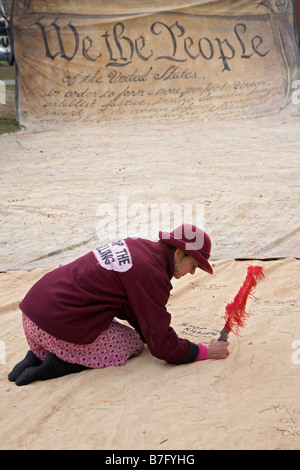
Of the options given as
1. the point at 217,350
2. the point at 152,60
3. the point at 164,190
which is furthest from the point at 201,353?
the point at 152,60

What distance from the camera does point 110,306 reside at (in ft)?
7.68

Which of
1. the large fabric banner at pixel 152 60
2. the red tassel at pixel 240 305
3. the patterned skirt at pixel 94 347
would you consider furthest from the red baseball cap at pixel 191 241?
the large fabric banner at pixel 152 60

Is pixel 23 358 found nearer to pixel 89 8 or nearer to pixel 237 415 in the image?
pixel 237 415

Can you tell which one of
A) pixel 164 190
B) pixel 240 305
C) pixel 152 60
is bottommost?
pixel 164 190

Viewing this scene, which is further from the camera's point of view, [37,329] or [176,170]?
[176,170]

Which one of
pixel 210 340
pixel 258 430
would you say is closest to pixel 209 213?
pixel 210 340

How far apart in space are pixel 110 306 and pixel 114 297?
39 mm

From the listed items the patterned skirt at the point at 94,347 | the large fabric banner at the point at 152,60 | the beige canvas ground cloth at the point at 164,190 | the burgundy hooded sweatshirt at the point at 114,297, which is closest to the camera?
the beige canvas ground cloth at the point at 164,190

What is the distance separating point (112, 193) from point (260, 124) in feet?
12.1

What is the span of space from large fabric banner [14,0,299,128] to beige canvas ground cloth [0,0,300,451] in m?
0.02

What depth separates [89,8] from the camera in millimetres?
9203

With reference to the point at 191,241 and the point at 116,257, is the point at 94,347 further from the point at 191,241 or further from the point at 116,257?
the point at 191,241

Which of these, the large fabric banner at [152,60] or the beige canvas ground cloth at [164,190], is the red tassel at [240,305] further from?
the large fabric banner at [152,60]

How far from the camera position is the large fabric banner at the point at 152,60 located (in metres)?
8.90
